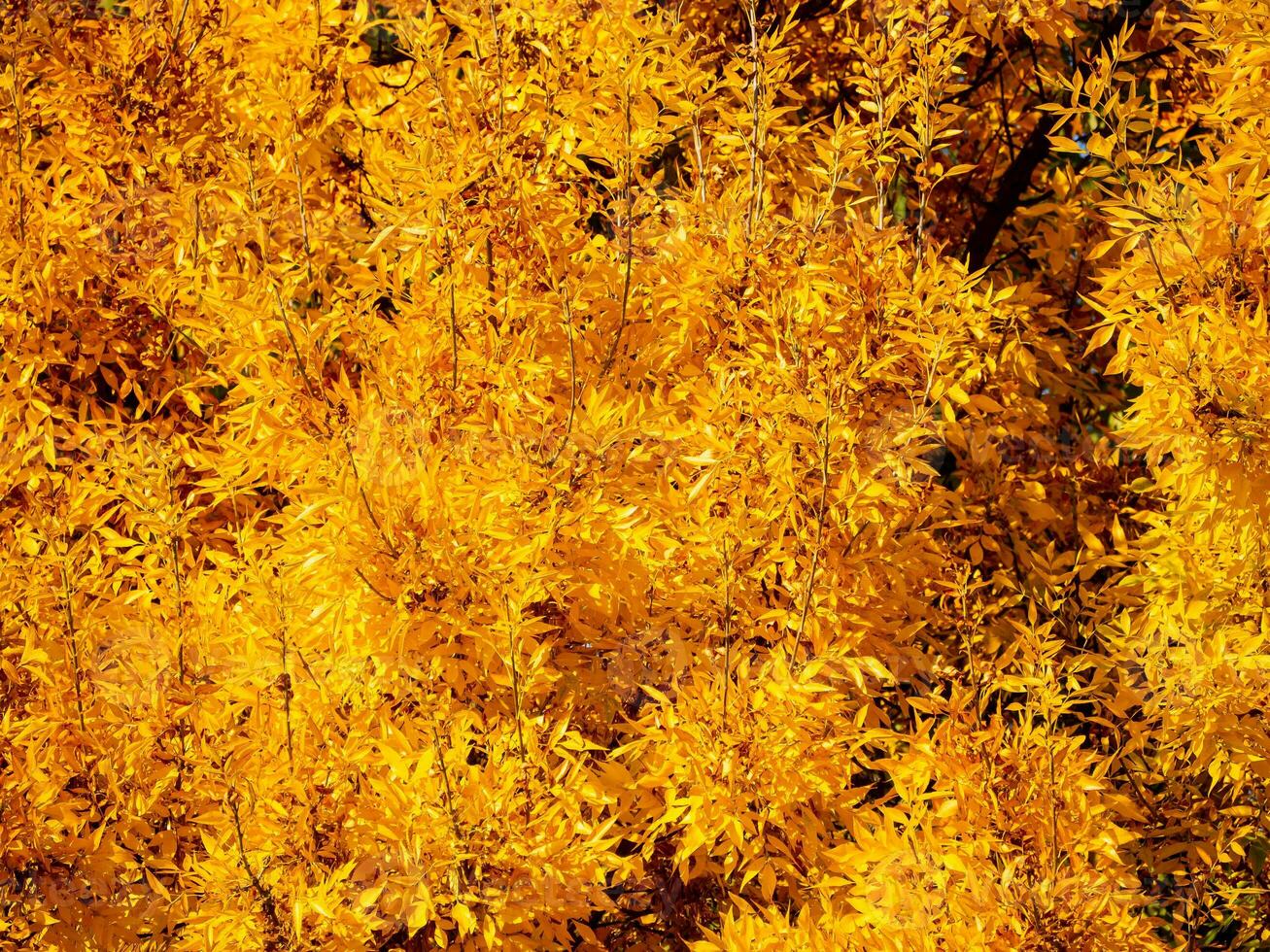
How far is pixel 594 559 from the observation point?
347 cm

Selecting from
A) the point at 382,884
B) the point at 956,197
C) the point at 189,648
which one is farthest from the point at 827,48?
the point at 382,884

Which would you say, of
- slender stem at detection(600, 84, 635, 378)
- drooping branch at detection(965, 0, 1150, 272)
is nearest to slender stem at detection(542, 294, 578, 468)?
slender stem at detection(600, 84, 635, 378)

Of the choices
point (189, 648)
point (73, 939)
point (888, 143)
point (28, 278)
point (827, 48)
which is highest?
point (888, 143)

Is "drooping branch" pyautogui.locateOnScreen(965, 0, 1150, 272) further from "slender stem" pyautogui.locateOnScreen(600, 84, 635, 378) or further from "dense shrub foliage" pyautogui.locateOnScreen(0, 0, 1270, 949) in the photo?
"slender stem" pyautogui.locateOnScreen(600, 84, 635, 378)

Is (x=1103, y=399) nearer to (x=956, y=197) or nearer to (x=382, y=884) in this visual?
(x=956, y=197)

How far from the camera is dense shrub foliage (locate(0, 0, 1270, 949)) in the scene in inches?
126

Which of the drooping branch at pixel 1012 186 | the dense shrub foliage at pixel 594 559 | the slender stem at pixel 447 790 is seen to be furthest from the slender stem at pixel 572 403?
the drooping branch at pixel 1012 186

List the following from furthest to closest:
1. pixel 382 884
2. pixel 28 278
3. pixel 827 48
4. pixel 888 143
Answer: pixel 827 48, pixel 28 278, pixel 888 143, pixel 382 884

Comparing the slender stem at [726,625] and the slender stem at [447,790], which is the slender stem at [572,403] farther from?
the slender stem at [447,790]

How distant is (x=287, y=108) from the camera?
385 cm

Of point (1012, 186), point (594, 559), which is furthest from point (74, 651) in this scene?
point (1012, 186)

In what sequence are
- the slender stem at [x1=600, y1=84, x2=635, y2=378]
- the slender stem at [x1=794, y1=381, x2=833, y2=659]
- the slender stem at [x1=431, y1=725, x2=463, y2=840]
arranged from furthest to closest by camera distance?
the slender stem at [x1=600, y1=84, x2=635, y2=378], the slender stem at [x1=794, y1=381, x2=833, y2=659], the slender stem at [x1=431, y1=725, x2=463, y2=840]

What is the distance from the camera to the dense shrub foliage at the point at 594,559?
3.21 m

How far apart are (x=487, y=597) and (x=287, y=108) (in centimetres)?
157
